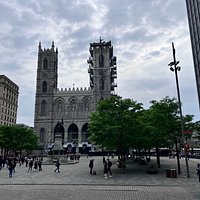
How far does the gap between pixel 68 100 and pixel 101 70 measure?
20312mm

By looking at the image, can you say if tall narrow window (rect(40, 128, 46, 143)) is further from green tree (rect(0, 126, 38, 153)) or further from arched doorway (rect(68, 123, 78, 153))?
green tree (rect(0, 126, 38, 153))

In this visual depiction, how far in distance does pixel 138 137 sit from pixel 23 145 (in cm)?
4644

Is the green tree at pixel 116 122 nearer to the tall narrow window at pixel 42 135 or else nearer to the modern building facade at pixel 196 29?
the modern building facade at pixel 196 29

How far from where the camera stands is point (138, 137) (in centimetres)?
2623

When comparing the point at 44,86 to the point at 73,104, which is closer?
the point at 73,104

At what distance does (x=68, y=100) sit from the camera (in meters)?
98.6

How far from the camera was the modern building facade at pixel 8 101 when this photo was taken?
86.9 meters

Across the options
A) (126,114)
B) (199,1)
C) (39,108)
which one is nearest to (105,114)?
(126,114)

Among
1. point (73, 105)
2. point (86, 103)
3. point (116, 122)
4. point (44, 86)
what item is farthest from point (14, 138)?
point (116, 122)

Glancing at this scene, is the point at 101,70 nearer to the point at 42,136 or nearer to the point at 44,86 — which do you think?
the point at 44,86

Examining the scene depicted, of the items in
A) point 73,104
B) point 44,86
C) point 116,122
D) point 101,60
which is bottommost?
point 116,122

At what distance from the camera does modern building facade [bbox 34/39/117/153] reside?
94.3 meters

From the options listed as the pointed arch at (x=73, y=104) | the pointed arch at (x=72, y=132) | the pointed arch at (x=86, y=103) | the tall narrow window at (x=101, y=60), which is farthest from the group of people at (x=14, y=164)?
the tall narrow window at (x=101, y=60)

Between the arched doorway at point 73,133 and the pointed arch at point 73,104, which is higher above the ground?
the pointed arch at point 73,104
